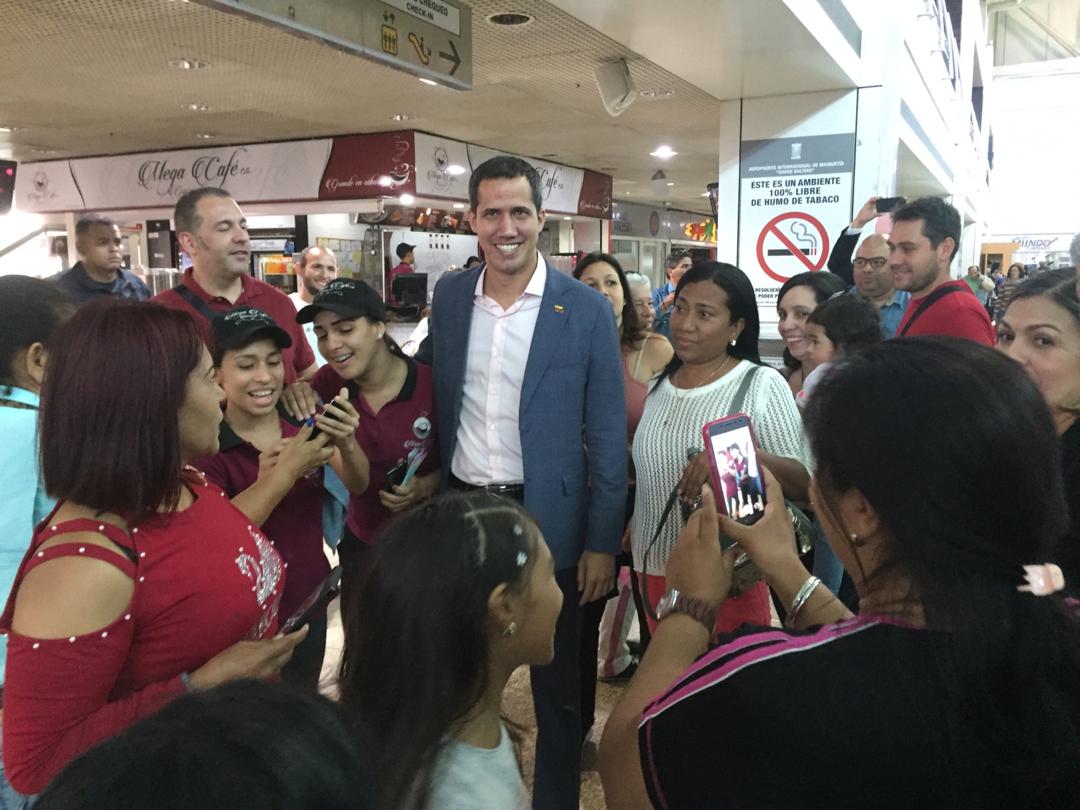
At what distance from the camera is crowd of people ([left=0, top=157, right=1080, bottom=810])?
73 cm

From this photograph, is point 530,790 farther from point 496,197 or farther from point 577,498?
point 496,197

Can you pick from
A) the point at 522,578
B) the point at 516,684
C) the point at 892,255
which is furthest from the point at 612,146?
the point at 522,578

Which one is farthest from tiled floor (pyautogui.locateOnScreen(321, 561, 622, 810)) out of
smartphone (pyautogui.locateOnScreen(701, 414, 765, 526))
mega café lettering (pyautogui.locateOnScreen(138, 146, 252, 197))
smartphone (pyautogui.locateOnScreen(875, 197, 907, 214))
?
mega café lettering (pyautogui.locateOnScreen(138, 146, 252, 197))

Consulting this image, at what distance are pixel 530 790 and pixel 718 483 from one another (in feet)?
4.42

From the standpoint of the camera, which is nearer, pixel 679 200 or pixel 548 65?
pixel 548 65

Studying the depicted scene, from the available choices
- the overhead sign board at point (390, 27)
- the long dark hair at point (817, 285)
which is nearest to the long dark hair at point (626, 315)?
the long dark hair at point (817, 285)

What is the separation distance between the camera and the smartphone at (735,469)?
4.54 feet

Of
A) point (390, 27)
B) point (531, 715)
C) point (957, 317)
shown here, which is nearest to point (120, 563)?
point (531, 715)

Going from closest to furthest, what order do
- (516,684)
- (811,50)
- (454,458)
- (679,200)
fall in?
(454,458) < (516,684) < (811,50) < (679,200)

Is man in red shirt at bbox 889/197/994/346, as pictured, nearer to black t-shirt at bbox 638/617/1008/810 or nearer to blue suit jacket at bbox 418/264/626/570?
blue suit jacket at bbox 418/264/626/570

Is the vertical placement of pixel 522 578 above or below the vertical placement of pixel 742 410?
below

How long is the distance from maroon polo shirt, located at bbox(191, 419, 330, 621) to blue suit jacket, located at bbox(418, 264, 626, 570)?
46cm

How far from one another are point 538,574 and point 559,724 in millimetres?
1015

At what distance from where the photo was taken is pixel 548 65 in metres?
5.17
